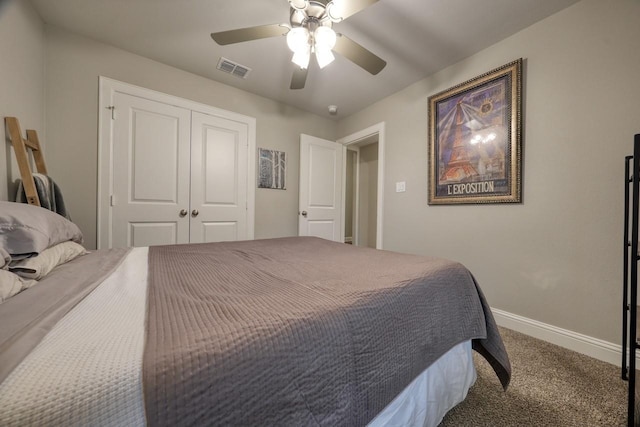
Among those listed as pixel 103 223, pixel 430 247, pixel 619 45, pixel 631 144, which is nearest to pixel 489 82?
pixel 619 45

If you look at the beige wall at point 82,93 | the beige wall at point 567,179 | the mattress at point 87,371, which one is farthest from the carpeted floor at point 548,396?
the beige wall at point 82,93

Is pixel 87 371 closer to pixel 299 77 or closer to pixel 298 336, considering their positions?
pixel 298 336

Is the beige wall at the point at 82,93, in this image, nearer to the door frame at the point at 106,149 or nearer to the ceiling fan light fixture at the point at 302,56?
the door frame at the point at 106,149

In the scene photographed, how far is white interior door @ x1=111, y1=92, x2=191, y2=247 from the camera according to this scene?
2156 mm

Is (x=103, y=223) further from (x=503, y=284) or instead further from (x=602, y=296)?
(x=602, y=296)

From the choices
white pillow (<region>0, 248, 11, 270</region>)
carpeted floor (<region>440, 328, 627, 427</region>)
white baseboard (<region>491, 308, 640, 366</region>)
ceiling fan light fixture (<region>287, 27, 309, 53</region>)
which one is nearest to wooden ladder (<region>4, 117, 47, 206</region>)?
white pillow (<region>0, 248, 11, 270</region>)

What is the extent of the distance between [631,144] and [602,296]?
935 mm

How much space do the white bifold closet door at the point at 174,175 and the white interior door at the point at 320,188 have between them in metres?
0.79

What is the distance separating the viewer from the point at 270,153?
304cm

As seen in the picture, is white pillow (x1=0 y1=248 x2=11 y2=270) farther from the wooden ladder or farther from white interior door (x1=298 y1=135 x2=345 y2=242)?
white interior door (x1=298 y1=135 x2=345 y2=242)

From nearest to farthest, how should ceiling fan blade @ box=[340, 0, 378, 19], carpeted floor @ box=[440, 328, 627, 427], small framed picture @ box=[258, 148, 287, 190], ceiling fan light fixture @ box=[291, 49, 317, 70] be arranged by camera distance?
carpeted floor @ box=[440, 328, 627, 427]
ceiling fan blade @ box=[340, 0, 378, 19]
ceiling fan light fixture @ box=[291, 49, 317, 70]
small framed picture @ box=[258, 148, 287, 190]

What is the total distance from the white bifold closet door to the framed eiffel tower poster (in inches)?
85.1

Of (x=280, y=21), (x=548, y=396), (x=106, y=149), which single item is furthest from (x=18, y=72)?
(x=548, y=396)

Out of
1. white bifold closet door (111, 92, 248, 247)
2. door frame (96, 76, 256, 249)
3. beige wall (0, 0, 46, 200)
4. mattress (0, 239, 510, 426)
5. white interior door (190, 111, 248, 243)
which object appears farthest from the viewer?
white interior door (190, 111, 248, 243)
